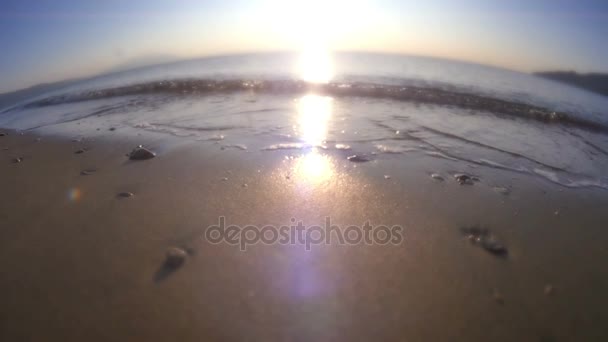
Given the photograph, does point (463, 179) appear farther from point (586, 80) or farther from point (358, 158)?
point (586, 80)

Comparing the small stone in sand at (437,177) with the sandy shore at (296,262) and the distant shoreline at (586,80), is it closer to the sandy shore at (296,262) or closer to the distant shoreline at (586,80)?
the sandy shore at (296,262)

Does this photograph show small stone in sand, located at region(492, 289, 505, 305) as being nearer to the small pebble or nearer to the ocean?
the small pebble

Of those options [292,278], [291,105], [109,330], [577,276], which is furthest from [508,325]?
[291,105]

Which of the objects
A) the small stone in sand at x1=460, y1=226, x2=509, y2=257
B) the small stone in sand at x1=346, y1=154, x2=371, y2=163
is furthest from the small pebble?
the small stone in sand at x1=346, y1=154, x2=371, y2=163

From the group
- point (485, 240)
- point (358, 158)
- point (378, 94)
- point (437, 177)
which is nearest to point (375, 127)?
point (358, 158)
